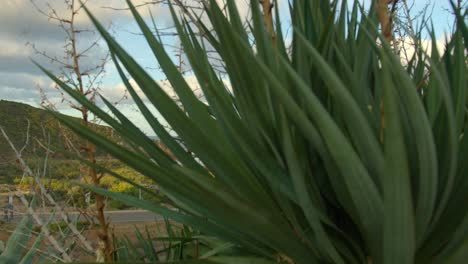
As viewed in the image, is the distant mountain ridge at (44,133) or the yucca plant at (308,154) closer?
the yucca plant at (308,154)

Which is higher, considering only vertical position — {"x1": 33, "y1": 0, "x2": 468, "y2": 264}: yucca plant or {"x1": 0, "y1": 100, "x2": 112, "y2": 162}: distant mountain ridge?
{"x1": 0, "y1": 100, "x2": 112, "y2": 162}: distant mountain ridge

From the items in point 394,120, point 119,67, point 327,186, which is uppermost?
point 119,67

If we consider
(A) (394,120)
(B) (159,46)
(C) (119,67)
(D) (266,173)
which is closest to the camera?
(A) (394,120)

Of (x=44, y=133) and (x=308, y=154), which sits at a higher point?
(x=44, y=133)

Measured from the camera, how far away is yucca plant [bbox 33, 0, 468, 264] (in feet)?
3.29

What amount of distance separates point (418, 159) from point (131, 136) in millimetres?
655

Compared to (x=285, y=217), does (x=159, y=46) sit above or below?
above

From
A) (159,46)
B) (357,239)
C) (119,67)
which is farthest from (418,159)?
(119,67)

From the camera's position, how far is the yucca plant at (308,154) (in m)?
1.00

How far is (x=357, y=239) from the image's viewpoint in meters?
1.31

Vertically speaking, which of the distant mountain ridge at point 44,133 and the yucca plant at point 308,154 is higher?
the distant mountain ridge at point 44,133

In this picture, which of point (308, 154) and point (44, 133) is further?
point (44, 133)

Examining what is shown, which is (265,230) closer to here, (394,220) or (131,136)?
(394,220)

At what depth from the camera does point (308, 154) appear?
1.32m
